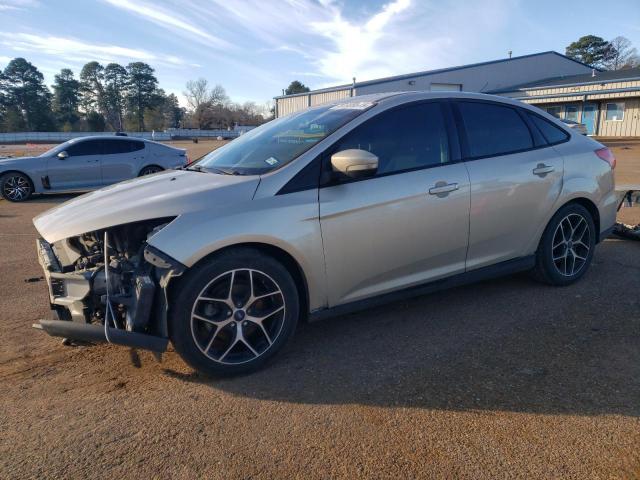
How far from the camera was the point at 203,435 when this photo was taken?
2518mm

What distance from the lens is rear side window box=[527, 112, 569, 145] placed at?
4480 mm

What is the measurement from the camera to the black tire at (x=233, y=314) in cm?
287

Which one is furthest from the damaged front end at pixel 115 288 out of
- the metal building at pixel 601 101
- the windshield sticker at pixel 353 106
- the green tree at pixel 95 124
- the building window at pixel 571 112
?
the green tree at pixel 95 124

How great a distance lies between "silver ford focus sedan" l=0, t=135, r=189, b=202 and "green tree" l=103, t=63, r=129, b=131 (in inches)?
3466

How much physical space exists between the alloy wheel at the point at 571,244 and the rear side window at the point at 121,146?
11.1 metres

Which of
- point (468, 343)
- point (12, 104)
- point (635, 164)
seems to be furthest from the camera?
point (12, 104)

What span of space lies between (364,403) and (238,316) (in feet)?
A: 3.08

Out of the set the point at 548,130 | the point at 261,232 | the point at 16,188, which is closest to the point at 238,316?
the point at 261,232

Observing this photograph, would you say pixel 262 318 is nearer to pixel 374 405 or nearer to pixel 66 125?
pixel 374 405

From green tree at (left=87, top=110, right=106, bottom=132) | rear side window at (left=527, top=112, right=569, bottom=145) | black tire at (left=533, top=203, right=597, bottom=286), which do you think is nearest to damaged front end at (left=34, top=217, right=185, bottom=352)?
black tire at (left=533, top=203, right=597, bottom=286)

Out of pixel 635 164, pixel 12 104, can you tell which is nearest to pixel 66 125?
pixel 12 104

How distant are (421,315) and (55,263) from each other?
2.80 meters

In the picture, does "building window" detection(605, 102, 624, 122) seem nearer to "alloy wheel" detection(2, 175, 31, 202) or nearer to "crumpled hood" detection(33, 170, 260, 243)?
"alloy wheel" detection(2, 175, 31, 202)

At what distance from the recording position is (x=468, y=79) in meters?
38.1
